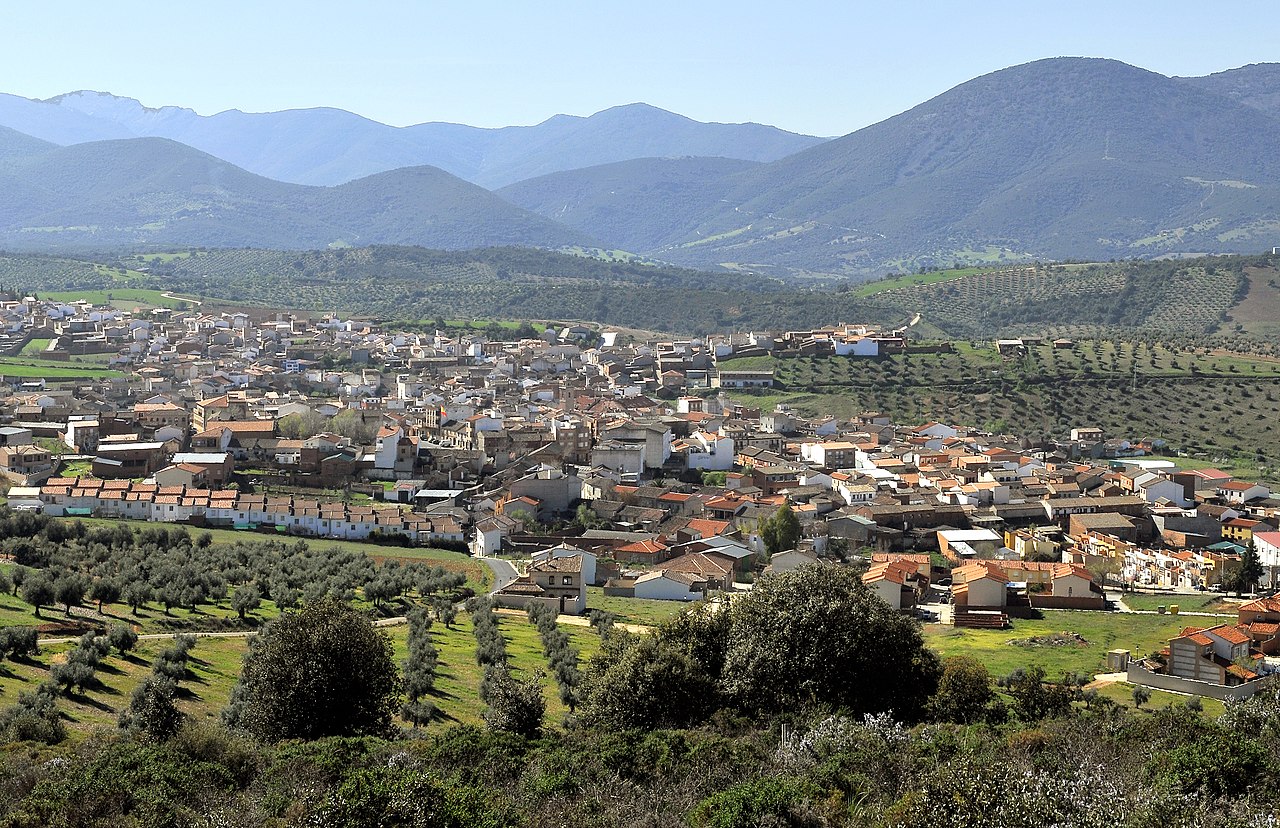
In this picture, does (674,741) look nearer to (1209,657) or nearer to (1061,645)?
(1209,657)

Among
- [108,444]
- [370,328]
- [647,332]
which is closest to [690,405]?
[108,444]

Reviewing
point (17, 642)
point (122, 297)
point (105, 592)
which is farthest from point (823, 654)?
point (122, 297)

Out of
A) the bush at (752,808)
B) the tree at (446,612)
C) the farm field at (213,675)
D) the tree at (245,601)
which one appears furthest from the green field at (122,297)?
the bush at (752,808)

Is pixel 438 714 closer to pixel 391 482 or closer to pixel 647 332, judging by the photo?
pixel 391 482

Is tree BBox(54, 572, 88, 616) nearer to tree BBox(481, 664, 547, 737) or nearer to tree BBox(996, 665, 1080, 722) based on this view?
tree BBox(481, 664, 547, 737)

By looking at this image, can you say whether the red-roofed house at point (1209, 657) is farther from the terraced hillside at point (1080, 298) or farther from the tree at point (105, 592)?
the terraced hillside at point (1080, 298)

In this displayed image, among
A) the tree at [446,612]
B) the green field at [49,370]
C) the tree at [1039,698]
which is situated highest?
the tree at [1039,698]
